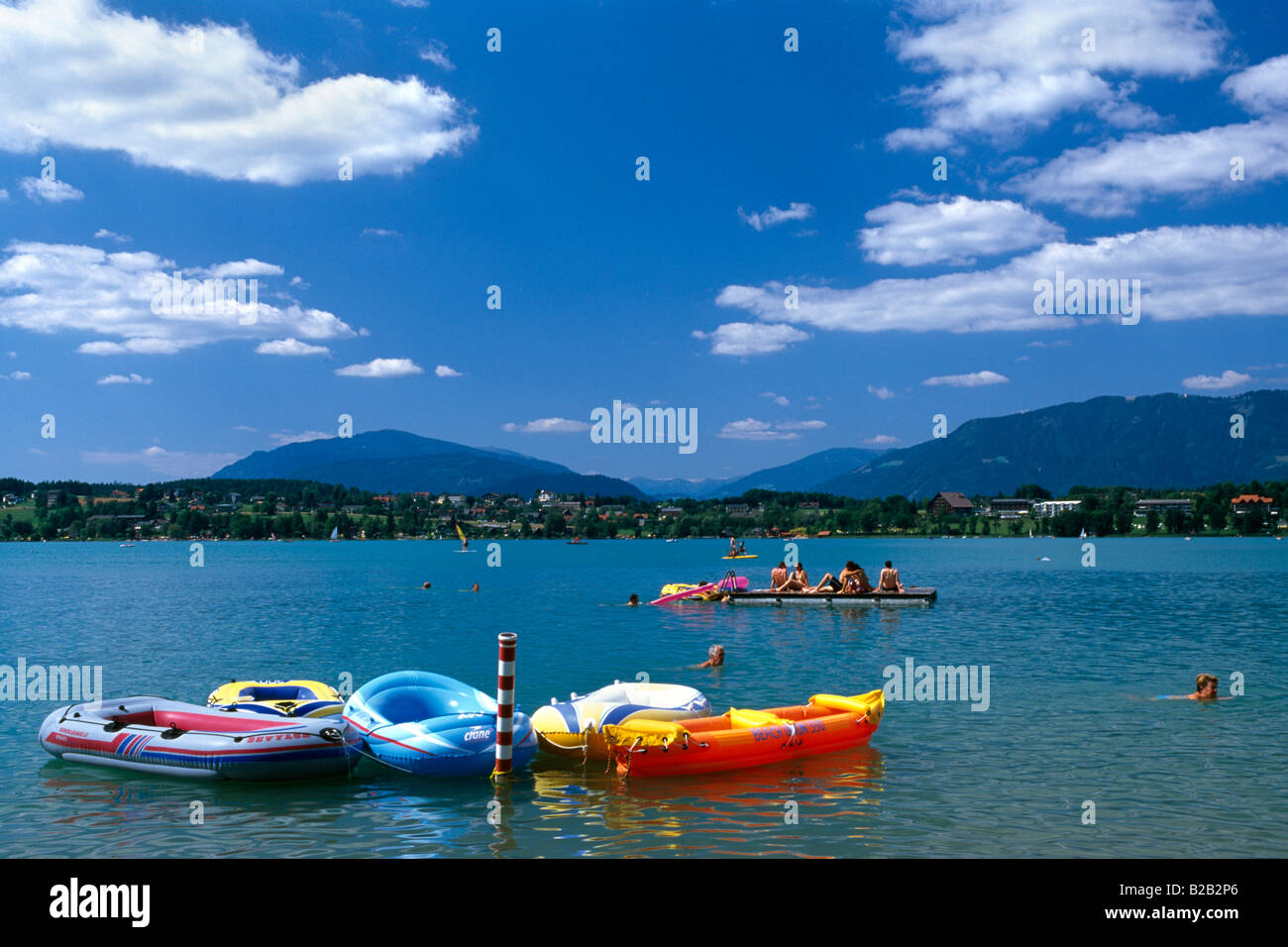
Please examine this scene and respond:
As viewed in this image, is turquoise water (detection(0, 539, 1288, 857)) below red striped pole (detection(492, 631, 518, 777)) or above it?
below

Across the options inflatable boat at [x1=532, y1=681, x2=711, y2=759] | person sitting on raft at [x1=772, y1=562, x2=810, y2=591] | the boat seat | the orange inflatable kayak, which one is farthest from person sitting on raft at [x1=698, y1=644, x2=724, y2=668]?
person sitting on raft at [x1=772, y1=562, x2=810, y2=591]

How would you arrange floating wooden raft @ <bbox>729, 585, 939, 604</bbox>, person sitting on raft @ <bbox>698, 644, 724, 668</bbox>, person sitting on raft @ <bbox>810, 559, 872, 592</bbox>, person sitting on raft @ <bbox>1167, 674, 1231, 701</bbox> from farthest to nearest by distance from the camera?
1. person sitting on raft @ <bbox>810, 559, 872, 592</bbox>
2. floating wooden raft @ <bbox>729, 585, 939, 604</bbox>
3. person sitting on raft @ <bbox>698, 644, 724, 668</bbox>
4. person sitting on raft @ <bbox>1167, 674, 1231, 701</bbox>

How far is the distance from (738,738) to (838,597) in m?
30.2

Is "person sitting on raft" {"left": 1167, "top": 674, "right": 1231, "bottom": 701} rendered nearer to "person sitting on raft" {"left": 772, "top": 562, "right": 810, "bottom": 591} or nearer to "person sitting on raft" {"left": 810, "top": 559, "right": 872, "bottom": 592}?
"person sitting on raft" {"left": 810, "top": 559, "right": 872, "bottom": 592}

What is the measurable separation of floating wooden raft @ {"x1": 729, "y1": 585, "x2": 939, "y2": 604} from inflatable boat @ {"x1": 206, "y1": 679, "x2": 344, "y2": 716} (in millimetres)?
29917

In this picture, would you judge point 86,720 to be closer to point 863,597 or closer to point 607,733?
point 607,733

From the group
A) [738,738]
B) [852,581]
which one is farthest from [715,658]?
[852,581]

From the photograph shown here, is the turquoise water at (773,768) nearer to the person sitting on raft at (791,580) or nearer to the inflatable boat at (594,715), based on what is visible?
the inflatable boat at (594,715)

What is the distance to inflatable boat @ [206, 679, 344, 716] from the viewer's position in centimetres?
1788

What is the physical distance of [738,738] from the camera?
51.4ft

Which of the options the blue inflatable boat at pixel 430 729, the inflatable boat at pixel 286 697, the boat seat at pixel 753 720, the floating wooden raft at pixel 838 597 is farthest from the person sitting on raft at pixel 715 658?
the floating wooden raft at pixel 838 597

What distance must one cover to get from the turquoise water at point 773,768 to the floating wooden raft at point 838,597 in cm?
61
